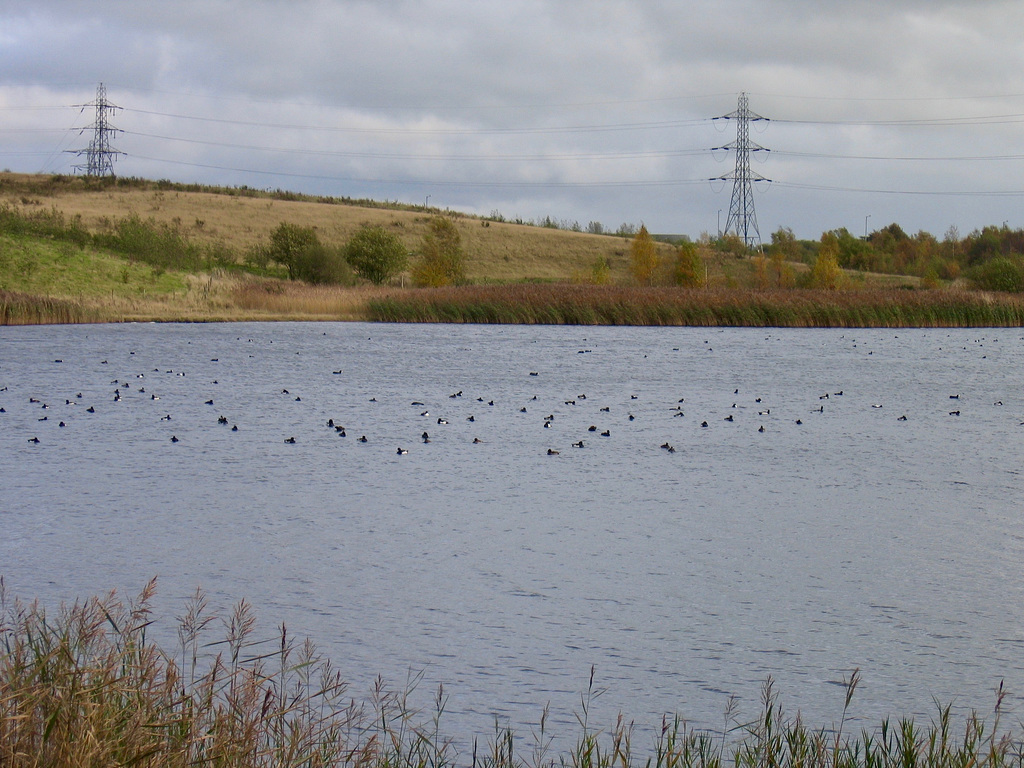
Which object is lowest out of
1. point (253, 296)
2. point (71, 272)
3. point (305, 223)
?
point (253, 296)

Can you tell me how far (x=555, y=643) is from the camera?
16.6ft

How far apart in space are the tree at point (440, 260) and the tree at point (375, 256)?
1303 mm

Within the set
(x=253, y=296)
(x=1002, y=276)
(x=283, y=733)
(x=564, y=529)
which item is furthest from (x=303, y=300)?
(x=283, y=733)

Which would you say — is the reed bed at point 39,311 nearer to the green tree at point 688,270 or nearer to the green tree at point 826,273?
the green tree at point 688,270

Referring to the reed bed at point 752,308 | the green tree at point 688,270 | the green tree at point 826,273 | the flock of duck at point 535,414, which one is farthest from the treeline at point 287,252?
the flock of duck at point 535,414

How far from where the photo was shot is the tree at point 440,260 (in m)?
53.8

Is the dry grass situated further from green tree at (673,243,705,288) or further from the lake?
the lake

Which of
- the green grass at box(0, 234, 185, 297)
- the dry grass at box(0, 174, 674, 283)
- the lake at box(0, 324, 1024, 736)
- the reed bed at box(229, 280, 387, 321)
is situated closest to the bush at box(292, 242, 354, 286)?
the green grass at box(0, 234, 185, 297)

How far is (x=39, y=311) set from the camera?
103 ft

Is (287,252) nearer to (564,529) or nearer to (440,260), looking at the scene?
(440,260)

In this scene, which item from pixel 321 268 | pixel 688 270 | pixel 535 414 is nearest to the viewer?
pixel 535 414

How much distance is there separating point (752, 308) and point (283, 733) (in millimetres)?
30498

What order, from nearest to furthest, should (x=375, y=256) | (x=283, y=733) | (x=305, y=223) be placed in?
(x=283, y=733) < (x=375, y=256) < (x=305, y=223)

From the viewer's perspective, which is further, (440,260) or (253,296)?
(440,260)
